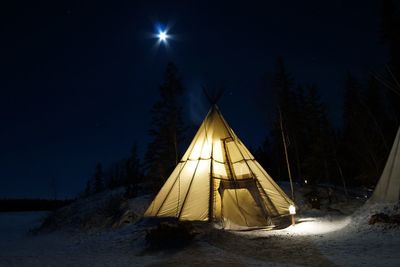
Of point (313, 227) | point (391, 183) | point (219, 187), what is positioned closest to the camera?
point (391, 183)

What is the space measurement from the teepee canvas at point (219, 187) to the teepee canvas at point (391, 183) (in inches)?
130

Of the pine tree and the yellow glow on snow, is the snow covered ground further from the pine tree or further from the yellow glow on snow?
the pine tree

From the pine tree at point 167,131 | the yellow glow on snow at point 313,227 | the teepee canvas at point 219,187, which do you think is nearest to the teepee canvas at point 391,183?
the yellow glow on snow at point 313,227

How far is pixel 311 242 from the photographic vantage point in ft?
24.7

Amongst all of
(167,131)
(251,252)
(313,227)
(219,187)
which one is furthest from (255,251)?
(167,131)

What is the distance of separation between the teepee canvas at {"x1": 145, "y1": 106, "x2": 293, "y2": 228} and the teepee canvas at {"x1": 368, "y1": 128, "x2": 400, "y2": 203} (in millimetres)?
3291

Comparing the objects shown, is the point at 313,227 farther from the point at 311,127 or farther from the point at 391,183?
the point at 311,127

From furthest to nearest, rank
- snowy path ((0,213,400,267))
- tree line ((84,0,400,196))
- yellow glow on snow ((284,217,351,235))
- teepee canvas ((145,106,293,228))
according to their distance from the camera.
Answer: tree line ((84,0,400,196)), teepee canvas ((145,106,293,228)), yellow glow on snow ((284,217,351,235)), snowy path ((0,213,400,267))

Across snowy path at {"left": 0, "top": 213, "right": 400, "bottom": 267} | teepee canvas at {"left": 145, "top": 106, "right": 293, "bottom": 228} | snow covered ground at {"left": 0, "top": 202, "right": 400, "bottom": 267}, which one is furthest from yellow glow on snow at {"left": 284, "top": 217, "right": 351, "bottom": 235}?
teepee canvas at {"left": 145, "top": 106, "right": 293, "bottom": 228}

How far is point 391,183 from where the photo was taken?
9625 millimetres

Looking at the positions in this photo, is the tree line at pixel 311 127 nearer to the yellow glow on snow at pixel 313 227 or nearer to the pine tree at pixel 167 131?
the pine tree at pixel 167 131

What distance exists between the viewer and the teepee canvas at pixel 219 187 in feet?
34.2

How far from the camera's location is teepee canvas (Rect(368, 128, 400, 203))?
9.35 m

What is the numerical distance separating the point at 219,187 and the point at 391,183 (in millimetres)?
5788
